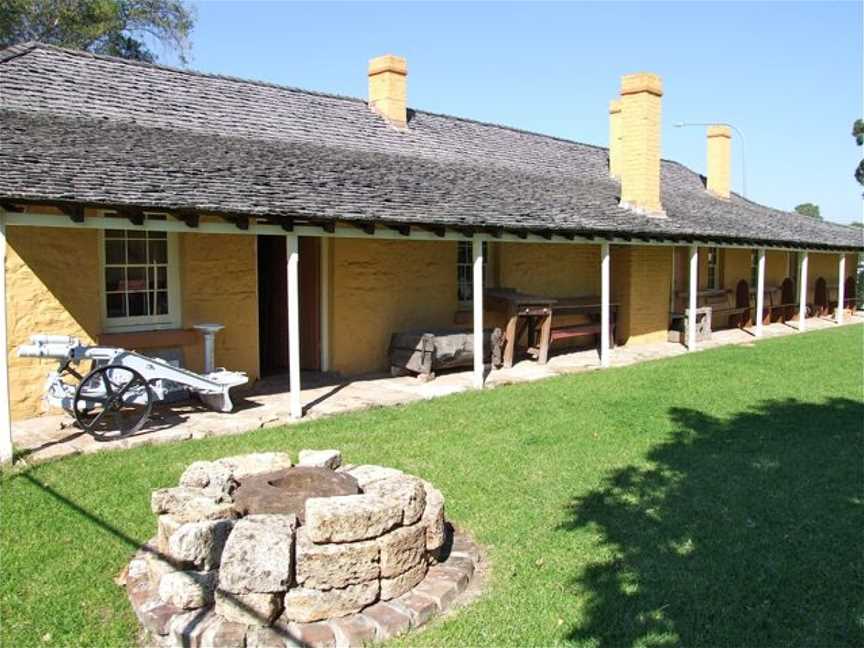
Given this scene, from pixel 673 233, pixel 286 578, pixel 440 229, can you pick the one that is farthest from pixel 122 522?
pixel 673 233

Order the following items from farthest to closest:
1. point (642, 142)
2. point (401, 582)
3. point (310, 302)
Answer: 1. point (642, 142)
2. point (310, 302)
3. point (401, 582)

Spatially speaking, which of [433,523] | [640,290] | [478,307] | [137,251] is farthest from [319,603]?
[640,290]

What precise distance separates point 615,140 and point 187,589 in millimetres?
18028

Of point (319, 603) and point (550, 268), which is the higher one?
point (550, 268)

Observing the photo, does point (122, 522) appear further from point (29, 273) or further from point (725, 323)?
point (725, 323)

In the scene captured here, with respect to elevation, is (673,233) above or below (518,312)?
above

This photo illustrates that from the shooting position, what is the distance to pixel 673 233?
14695 millimetres

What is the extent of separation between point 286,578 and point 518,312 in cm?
949

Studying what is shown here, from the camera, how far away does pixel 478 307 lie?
11211 mm

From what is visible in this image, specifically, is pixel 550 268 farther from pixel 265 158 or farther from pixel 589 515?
pixel 589 515

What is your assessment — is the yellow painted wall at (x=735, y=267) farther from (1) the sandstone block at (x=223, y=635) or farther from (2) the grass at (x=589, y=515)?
(1) the sandstone block at (x=223, y=635)

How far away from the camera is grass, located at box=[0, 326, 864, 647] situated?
4.25 metres

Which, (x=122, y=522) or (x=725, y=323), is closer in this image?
(x=122, y=522)

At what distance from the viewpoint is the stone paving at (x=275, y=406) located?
25.8 feet
